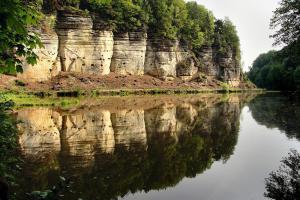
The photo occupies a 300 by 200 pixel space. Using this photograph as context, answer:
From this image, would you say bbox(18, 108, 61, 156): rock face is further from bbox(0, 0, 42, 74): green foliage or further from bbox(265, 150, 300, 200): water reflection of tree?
bbox(0, 0, 42, 74): green foliage

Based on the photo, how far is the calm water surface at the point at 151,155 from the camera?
13148mm

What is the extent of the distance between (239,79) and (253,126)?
95876 millimetres

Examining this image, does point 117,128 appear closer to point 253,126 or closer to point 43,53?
point 253,126

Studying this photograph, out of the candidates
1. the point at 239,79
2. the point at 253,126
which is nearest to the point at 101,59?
the point at 253,126

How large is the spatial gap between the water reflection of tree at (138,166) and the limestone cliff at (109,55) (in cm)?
4181

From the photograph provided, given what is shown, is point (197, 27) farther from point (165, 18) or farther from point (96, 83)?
point (96, 83)

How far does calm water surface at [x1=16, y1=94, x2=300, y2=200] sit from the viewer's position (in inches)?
518

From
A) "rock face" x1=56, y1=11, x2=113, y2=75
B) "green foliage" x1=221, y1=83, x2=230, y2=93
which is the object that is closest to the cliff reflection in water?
"rock face" x1=56, y1=11, x2=113, y2=75

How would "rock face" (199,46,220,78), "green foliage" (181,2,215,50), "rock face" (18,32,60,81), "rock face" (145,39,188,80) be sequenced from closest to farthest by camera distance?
"rock face" (18,32,60,81) → "rock face" (145,39,188,80) → "green foliage" (181,2,215,50) → "rock face" (199,46,220,78)

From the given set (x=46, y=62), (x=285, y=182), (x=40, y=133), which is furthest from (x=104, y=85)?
(x=285, y=182)

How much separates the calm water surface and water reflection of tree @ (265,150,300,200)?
1.29ft

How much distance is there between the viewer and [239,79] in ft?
409

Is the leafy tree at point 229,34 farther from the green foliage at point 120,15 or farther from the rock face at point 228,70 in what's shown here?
the green foliage at point 120,15

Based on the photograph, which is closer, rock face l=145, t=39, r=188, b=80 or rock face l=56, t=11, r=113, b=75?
rock face l=56, t=11, r=113, b=75
